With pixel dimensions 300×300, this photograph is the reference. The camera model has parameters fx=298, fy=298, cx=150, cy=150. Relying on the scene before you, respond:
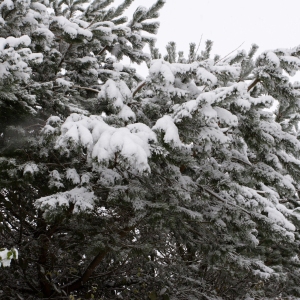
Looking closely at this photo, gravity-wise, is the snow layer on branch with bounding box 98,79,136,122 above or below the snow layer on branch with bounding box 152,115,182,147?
above

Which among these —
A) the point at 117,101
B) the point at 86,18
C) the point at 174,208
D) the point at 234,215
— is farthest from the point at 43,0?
the point at 234,215

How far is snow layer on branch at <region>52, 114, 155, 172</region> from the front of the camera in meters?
2.10

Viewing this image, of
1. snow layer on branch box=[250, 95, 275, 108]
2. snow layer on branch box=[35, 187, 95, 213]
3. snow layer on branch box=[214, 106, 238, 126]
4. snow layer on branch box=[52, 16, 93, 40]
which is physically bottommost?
snow layer on branch box=[35, 187, 95, 213]

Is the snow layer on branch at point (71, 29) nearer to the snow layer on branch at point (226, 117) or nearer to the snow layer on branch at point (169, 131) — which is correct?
the snow layer on branch at point (169, 131)

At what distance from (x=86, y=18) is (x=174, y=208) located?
11.6 feet

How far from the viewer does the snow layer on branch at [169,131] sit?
2.26m

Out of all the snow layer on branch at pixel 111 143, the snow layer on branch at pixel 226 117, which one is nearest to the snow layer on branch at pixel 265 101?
the snow layer on branch at pixel 226 117

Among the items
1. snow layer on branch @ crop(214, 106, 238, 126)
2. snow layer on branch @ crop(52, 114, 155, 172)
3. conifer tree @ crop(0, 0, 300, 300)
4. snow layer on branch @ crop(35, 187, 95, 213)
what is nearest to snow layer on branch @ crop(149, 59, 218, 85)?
conifer tree @ crop(0, 0, 300, 300)

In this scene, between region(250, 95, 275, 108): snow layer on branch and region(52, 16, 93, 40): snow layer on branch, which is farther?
region(52, 16, 93, 40): snow layer on branch

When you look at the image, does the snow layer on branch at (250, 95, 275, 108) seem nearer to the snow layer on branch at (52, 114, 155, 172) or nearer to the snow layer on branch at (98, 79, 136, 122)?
the snow layer on branch at (52, 114, 155, 172)

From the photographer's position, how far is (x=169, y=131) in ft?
7.54

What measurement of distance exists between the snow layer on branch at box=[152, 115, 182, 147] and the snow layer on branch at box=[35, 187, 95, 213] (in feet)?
3.11

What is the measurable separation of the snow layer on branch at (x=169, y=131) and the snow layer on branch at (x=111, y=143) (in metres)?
0.09

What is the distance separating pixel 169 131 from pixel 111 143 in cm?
46
